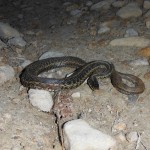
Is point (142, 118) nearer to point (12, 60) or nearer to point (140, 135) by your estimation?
point (140, 135)

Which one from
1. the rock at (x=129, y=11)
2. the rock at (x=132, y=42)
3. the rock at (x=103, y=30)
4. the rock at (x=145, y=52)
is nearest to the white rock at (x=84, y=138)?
the rock at (x=145, y=52)

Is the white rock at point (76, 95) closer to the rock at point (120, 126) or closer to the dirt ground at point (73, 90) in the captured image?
the dirt ground at point (73, 90)

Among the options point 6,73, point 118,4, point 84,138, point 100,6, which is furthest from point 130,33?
point 84,138

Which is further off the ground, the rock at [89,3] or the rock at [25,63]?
the rock at [25,63]

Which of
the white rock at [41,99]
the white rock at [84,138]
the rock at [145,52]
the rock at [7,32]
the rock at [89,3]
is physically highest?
the white rock at [84,138]

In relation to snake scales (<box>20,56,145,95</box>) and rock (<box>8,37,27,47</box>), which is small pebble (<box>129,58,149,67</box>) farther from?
rock (<box>8,37,27,47</box>)

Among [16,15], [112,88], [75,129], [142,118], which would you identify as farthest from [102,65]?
[16,15]
